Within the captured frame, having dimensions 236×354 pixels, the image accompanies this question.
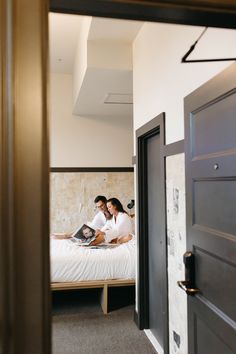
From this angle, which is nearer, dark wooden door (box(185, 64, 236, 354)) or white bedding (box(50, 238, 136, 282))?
dark wooden door (box(185, 64, 236, 354))

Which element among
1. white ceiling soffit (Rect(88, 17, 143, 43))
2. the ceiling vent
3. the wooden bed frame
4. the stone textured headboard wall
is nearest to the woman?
the wooden bed frame

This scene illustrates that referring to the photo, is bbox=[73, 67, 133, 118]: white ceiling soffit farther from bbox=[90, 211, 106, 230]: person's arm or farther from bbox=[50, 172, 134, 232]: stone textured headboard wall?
bbox=[90, 211, 106, 230]: person's arm

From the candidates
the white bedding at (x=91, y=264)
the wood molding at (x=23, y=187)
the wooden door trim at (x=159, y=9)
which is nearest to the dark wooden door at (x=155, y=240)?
the white bedding at (x=91, y=264)

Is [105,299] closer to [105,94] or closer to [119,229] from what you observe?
[119,229]

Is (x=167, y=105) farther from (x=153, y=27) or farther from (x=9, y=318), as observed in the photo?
(x=9, y=318)

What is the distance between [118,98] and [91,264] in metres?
2.28

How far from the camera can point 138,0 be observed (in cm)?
70

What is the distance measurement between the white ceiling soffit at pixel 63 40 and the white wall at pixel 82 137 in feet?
1.44

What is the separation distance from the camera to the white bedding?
137 inches

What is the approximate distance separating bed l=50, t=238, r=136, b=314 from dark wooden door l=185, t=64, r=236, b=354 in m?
1.91

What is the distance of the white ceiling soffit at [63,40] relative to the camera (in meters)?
3.56

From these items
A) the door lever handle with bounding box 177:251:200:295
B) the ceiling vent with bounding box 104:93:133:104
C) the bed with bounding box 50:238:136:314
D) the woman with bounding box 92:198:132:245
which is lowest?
the bed with bounding box 50:238:136:314

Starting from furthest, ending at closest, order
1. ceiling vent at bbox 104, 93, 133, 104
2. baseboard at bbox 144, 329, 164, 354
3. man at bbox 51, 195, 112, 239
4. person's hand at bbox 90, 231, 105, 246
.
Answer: man at bbox 51, 195, 112, 239, ceiling vent at bbox 104, 93, 133, 104, person's hand at bbox 90, 231, 105, 246, baseboard at bbox 144, 329, 164, 354

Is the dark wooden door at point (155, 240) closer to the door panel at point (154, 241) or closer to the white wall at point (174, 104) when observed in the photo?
the door panel at point (154, 241)
